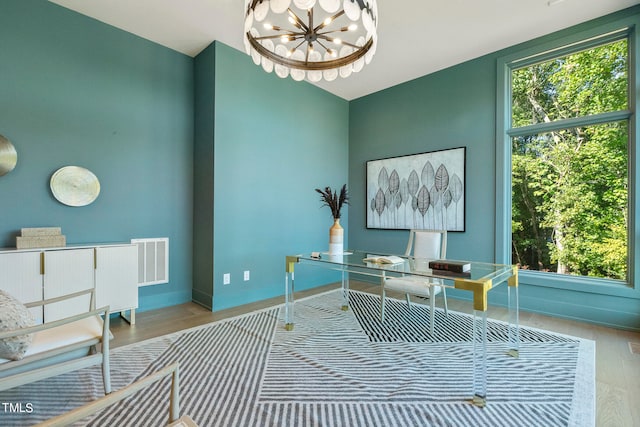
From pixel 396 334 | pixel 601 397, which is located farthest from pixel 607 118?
pixel 396 334

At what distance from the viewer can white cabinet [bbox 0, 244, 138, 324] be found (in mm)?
2141

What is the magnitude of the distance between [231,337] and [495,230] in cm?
305

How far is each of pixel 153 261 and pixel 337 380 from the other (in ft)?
7.83

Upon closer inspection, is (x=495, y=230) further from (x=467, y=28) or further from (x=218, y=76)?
(x=218, y=76)

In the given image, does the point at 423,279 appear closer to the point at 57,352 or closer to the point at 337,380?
the point at 337,380

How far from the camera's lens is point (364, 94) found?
465 centimetres

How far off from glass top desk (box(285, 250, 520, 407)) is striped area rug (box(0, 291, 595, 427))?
0.12 m

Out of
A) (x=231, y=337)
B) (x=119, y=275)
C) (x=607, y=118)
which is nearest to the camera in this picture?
(x=231, y=337)

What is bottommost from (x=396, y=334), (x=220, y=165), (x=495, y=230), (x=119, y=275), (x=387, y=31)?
(x=396, y=334)

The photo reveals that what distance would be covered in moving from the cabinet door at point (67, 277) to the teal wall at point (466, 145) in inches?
136

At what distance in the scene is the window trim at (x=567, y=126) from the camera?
2666 mm

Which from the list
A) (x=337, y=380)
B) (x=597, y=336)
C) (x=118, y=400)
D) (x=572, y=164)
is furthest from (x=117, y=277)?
(x=572, y=164)

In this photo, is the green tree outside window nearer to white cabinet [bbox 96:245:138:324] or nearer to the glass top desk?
the glass top desk

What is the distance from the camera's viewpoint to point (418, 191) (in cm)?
401
